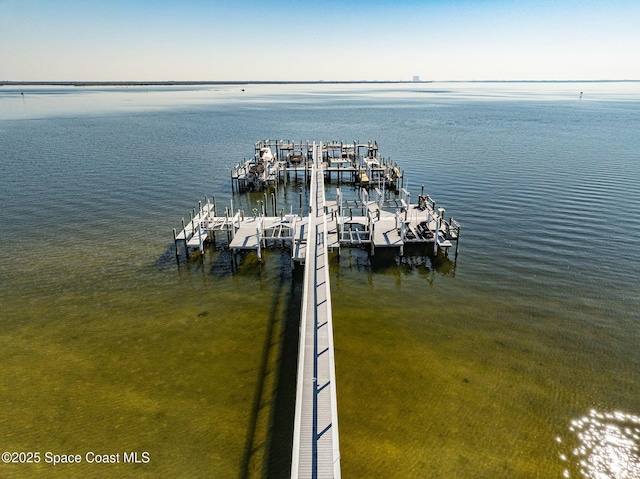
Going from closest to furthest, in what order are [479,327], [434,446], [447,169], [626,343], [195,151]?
1. [434,446]
2. [626,343]
3. [479,327]
4. [447,169]
5. [195,151]

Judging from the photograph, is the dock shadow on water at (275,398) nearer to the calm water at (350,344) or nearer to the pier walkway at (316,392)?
the calm water at (350,344)

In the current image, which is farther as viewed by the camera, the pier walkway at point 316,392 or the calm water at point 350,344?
the calm water at point 350,344

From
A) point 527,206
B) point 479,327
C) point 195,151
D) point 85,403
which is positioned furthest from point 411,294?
point 195,151

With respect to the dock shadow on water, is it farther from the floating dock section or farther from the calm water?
the floating dock section

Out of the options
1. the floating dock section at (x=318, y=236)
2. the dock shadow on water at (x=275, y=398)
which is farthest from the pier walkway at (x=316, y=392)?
the dock shadow on water at (x=275, y=398)

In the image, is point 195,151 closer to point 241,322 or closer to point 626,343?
point 241,322

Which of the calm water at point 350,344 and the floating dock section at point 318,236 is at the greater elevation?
the floating dock section at point 318,236

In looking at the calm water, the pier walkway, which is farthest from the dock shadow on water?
the pier walkway
